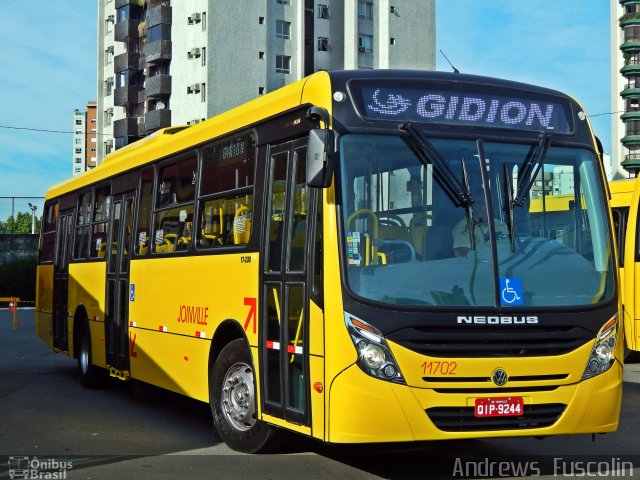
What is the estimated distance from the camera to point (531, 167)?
8.59 metres

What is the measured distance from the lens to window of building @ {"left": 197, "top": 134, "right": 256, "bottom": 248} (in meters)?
9.87

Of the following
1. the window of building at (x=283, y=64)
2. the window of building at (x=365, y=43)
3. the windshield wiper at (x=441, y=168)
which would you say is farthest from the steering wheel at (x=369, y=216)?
the window of building at (x=365, y=43)

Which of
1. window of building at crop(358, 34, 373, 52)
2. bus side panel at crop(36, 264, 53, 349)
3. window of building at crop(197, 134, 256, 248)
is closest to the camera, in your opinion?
window of building at crop(197, 134, 256, 248)

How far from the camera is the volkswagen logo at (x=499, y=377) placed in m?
7.95

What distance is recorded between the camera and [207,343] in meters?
10.5

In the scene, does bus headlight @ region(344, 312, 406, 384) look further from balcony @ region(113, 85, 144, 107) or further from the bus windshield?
balcony @ region(113, 85, 144, 107)

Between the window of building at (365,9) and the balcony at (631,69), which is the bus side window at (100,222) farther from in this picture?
the balcony at (631,69)

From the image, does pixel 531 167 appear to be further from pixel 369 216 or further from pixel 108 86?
pixel 108 86

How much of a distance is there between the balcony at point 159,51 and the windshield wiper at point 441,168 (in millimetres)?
70728

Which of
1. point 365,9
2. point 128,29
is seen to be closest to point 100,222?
point 365,9

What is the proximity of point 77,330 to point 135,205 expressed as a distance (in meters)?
3.54

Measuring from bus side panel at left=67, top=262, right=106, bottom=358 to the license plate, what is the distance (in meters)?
7.76

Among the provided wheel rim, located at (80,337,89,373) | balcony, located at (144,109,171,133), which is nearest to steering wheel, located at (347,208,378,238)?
wheel rim, located at (80,337,89,373)

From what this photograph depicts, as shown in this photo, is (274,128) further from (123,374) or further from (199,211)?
(123,374)
